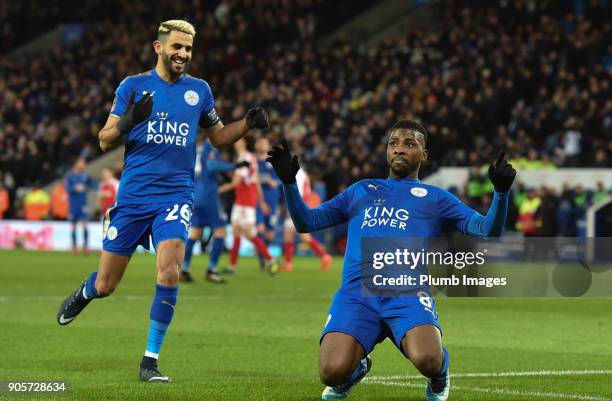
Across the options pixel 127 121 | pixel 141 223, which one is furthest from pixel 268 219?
pixel 127 121

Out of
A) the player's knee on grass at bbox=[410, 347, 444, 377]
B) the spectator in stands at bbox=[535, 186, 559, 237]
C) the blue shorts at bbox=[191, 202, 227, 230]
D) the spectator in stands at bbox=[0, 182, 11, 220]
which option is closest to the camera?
the player's knee on grass at bbox=[410, 347, 444, 377]

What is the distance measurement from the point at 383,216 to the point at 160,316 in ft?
6.32

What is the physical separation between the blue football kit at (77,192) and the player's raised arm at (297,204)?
2076 cm

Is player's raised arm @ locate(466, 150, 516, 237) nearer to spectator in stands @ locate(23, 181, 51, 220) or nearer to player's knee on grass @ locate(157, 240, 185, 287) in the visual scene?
player's knee on grass @ locate(157, 240, 185, 287)

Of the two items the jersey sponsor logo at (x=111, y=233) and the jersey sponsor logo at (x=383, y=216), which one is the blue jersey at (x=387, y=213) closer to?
the jersey sponsor logo at (x=383, y=216)

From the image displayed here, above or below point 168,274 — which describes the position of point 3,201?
above

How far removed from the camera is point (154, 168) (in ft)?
28.5

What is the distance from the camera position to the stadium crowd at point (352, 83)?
28.0m

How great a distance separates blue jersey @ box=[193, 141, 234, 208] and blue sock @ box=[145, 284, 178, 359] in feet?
32.1

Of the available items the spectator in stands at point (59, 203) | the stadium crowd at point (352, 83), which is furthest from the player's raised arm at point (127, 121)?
the spectator in stands at point (59, 203)

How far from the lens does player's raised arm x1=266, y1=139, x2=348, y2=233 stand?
700 centimetres

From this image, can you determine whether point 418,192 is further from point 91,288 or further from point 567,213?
point 567,213

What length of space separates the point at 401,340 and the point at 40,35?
41911 millimetres

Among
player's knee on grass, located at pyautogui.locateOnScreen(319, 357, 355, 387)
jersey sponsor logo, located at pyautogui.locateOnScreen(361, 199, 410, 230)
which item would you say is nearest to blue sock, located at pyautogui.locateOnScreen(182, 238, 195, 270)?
jersey sponsor logo, located at pyautogui.locateOnScreen(361, 199, 410, 230)
